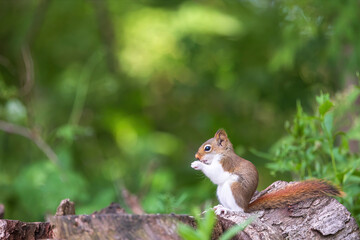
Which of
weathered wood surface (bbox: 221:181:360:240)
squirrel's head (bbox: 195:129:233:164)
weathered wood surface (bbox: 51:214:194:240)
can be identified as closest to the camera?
weathered wood surface (bbox: 51:214:194:240)

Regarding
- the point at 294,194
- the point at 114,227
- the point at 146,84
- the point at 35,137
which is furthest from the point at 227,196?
the point at 146,84

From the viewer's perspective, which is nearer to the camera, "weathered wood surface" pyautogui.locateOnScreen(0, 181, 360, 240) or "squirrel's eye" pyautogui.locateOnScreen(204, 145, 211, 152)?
"weathered wood surface" pyautogui.locateOnScreen(0, 181, 360, 240)

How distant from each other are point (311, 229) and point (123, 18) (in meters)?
3.57

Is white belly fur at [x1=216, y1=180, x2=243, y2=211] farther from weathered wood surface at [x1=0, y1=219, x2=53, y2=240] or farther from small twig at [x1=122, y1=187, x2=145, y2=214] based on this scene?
small twig at [x1=122, y1=187, x2=145, y2=214]

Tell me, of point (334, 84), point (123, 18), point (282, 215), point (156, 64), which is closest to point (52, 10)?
point (123, 18)

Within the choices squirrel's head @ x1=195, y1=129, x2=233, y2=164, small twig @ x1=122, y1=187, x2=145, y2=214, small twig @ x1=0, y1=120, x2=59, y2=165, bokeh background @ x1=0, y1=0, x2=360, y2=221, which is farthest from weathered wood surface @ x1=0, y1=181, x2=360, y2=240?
small twig @ x1=0, y1=120, x2=59, y2=165

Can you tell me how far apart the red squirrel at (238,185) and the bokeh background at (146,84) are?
102 centimetres

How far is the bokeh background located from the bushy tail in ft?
3.91

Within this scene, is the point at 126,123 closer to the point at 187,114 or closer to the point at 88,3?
the point at 187,114

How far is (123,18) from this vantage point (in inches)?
179

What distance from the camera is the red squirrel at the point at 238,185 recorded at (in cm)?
134

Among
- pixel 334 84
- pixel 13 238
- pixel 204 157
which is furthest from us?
pixel 334 84

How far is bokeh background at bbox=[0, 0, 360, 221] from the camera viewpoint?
9.62 feet

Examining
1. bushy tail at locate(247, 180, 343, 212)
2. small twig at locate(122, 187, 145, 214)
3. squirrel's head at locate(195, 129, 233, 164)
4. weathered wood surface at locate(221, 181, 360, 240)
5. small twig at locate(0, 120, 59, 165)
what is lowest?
weathered wood surface at locate(221, 181, 360, 240)
